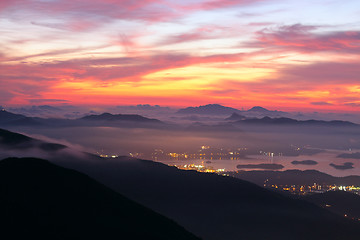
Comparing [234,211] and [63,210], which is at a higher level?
[63,210]

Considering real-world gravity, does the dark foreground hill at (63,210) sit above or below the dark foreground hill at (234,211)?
above

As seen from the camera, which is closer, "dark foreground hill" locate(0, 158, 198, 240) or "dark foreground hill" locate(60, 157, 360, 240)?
"dark foreground hill" locate(0, 158, 198, 240)

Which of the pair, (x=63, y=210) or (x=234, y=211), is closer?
(x=63, y=210)

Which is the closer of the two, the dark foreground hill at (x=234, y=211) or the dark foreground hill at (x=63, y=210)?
the dark foreground hill at (x=63, y=210)

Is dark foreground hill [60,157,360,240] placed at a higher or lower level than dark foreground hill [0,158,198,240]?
lower
